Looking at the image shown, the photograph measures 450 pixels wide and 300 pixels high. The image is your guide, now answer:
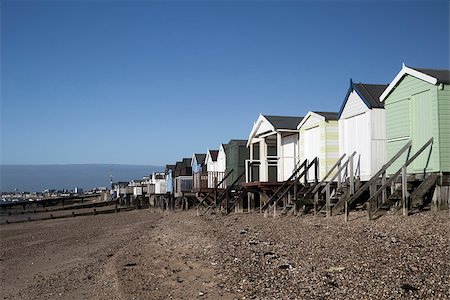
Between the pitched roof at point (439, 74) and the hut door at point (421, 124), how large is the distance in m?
0.55

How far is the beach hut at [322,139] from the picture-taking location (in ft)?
67.3

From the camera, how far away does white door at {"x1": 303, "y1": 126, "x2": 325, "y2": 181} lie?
21453 millimetres

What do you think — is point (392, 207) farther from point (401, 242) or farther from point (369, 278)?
point (369, 278)

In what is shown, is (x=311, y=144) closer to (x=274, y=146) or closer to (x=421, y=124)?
(x=274, y=146)

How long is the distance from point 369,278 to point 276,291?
1.65 meters

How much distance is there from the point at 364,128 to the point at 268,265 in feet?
30.4

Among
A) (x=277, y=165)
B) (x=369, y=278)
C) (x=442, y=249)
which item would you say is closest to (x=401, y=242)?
(x=442, y=249)

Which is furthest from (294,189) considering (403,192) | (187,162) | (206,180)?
(187,162)

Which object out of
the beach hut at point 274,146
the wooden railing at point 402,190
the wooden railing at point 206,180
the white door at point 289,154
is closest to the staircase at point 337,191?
the wooden railing at point 402,190

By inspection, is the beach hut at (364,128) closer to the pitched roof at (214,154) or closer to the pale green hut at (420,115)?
the pale green hut at (420,115)

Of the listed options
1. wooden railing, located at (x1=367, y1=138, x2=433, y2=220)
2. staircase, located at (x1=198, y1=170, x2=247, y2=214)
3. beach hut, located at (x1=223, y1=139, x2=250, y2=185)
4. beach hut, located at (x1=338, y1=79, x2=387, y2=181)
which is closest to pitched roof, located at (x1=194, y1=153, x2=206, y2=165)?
beach hut, located at (x1=223, y1=139, x2=250, y2=185)

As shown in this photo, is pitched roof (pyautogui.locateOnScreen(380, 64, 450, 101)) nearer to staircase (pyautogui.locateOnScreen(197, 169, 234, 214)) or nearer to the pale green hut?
the pale green hut

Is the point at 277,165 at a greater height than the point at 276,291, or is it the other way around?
the point at 277,165

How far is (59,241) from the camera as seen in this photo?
24.3m
